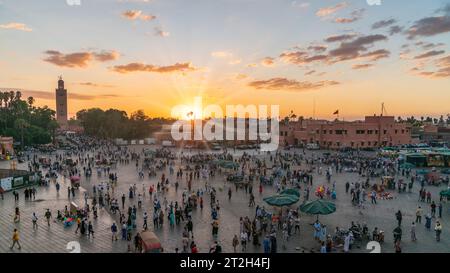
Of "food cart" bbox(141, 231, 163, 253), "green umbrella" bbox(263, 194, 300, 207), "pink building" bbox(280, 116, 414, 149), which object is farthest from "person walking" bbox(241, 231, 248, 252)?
"pink building" bbox(280, 116, 414, 149)

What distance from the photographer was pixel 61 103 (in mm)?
151875

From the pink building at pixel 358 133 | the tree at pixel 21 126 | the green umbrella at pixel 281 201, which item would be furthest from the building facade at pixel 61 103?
the green umbrella at pixel 281 201

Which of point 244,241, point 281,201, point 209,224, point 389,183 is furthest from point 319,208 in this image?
point 389,183

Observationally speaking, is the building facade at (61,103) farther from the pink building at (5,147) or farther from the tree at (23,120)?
the pink building at (5,147)

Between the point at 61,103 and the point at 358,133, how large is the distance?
131 meters

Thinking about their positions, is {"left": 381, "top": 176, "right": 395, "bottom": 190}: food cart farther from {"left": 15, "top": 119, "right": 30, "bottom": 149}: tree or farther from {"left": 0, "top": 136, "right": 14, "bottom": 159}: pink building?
{"left": 15, "top": 119, "right": 30, "bottom": 149}: tree

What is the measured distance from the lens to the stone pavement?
14.9 meters

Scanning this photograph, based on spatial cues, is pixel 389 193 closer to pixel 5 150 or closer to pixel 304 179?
pixel 304 179

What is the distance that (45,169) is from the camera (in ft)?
132

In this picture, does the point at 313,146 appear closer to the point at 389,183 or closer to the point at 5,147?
the point at 389,183

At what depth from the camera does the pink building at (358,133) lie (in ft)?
231

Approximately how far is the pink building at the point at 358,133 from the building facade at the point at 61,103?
116m
